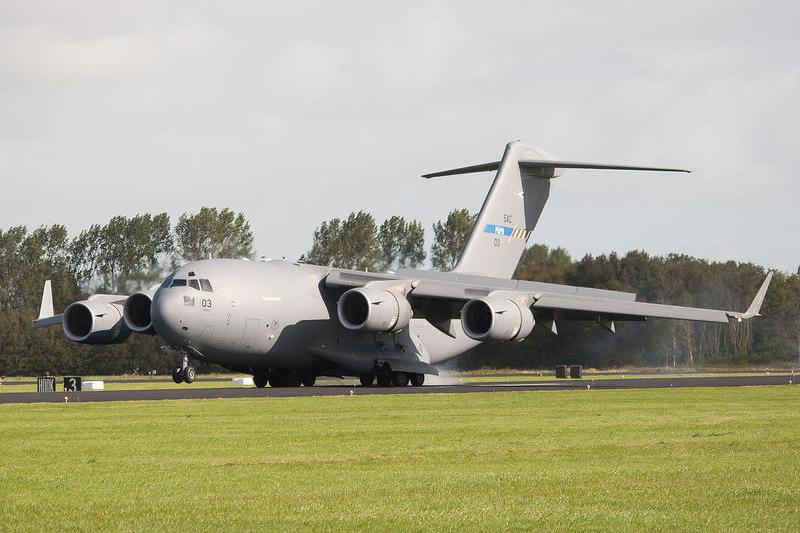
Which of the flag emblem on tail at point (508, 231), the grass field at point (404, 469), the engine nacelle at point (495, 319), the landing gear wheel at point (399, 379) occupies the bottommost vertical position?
the grass field at point (404, 469)

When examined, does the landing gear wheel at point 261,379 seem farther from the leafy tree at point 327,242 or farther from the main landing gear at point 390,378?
the leafy tree at point 327,242

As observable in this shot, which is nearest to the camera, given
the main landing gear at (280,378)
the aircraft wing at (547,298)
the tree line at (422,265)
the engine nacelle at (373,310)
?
the engine nacelle at (373,310)

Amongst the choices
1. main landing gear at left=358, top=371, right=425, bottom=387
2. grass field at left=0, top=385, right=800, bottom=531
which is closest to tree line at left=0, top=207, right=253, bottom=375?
Result: main landing gear at left=358, top=371, right=425, bottom=387

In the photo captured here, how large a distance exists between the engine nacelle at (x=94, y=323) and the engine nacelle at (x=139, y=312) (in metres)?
1.19

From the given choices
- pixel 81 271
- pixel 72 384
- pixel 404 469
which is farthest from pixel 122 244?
pixel 404 469

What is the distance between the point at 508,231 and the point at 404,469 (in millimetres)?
33343

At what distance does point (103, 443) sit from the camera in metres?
A: 17.5

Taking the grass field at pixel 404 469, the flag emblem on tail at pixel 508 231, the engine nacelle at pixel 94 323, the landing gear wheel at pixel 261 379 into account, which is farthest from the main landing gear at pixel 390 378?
the grass field at pixel 404 469

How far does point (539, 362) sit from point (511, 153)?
20087 millimetres

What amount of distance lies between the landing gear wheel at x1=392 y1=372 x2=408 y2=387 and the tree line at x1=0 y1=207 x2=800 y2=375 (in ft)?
34.1

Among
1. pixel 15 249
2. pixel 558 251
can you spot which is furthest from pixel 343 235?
pixel 15 249

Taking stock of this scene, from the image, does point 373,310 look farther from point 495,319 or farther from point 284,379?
point 284,379

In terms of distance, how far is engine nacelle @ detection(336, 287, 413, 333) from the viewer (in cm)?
3750

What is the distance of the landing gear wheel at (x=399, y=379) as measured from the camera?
135ft
